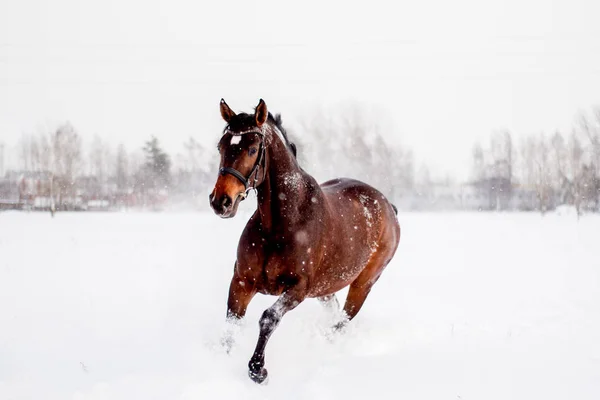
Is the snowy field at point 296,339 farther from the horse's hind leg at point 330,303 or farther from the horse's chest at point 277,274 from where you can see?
the horse's chest at point 277,274

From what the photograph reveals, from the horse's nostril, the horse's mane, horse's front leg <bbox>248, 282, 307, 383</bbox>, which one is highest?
the horse's mane

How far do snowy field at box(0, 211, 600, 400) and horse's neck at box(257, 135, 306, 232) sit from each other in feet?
4.40

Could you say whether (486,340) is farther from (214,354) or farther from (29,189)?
(29,189)

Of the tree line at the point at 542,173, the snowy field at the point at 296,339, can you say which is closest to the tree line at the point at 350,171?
the tree line at the point at 542,173

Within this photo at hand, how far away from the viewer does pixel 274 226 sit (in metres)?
4.10

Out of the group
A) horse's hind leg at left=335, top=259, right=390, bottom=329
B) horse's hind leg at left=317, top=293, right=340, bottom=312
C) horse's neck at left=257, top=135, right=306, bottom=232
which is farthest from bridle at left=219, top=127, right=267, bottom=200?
horse's hind leg at left=317, top=293, right=340, bottom=312

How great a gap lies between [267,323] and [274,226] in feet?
2.73

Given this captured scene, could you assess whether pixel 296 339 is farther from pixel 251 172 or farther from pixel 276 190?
pixel 251 172

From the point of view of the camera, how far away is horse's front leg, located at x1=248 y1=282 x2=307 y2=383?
3.70 metres

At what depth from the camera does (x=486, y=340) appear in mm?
5207

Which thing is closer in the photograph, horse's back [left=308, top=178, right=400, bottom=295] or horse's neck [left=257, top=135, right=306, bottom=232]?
horse's neck [left=257, top=135, right=306, bottom=232]

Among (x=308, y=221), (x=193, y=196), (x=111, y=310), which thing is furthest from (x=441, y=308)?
(x=193, y=196)

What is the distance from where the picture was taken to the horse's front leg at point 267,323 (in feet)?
12.1

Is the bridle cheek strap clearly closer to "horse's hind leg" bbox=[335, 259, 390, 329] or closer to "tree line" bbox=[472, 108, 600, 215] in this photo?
"horse's hind leg" bbox=[335, 259, 390, 329]
